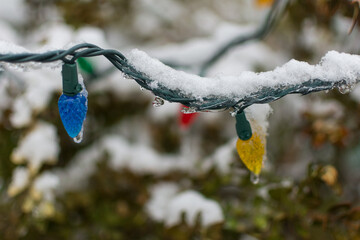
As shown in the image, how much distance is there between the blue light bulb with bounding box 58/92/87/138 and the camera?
0.66m

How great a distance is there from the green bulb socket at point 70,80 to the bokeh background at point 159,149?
14.7 inches

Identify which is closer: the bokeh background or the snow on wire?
the snow on wire

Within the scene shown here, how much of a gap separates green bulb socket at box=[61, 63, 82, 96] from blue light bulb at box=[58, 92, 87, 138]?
0.01m

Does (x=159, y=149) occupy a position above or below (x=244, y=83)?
above

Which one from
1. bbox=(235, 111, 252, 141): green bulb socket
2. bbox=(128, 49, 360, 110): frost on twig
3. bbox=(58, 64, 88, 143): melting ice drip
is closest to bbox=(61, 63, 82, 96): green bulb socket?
bbox=(58, 64, 88, 143): melting ice drip

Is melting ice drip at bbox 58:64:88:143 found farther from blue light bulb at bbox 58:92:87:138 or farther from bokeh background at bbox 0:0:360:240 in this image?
bokeh background at bbox 0:0:360:240

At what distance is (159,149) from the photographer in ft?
6.64

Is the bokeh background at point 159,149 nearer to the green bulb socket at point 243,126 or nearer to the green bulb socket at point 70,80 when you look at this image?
the green bulb socket at point 243,126

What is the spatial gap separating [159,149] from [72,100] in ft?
4.55

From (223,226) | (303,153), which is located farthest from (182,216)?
(303,153)

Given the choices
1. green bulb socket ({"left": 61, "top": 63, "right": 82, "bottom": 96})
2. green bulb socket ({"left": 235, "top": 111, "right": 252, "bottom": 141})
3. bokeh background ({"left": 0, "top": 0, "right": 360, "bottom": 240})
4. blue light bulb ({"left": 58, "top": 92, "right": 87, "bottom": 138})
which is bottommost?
green bulb socket ({"left": 235, "top": 111, "right": 252, "bottom": 141})

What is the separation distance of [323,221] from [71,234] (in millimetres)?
1081

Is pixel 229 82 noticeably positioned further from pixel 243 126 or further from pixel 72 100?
pixel 72 100

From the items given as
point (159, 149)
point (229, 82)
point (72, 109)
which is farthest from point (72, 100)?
point (159, 149)
